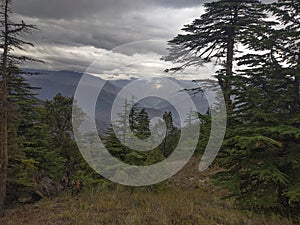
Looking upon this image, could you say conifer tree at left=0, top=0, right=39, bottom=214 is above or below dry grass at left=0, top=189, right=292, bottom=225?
above

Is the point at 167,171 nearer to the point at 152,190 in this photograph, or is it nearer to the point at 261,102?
the point at 152,190

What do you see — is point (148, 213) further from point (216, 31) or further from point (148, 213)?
point (216, 31)

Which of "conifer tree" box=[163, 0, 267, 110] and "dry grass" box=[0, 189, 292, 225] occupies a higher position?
"conifer tree" box=[163, 0, 267, 110]

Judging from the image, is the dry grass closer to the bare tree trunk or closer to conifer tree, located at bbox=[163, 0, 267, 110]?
the bare tree trunk

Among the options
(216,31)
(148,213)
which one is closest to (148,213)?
(148,213)

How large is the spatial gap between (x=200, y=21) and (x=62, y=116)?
17879 millimetres

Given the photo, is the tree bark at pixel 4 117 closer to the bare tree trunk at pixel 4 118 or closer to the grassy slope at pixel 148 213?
the bare tree trunk at pixel 4 118

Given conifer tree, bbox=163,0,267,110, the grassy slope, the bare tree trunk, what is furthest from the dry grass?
conifer tree, bbox=163,0,267,110

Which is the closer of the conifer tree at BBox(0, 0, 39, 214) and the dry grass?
the dry grass

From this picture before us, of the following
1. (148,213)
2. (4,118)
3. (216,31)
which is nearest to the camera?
(148,213)

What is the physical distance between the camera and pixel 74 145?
91.0 ft

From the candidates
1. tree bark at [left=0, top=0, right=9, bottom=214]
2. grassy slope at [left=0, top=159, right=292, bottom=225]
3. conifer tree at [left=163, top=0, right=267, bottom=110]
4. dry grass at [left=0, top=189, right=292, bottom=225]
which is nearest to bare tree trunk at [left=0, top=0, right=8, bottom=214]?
tree bark at [left=0, top=0, right=9, bottom=214]

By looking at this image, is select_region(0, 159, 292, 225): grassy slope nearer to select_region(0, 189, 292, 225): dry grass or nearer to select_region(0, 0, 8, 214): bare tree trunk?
select_region(0, 189, 292, 225): dry grass

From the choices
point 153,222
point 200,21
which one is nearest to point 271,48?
point 153,222
